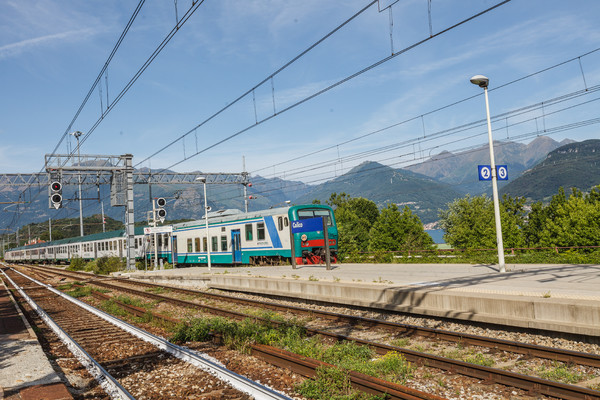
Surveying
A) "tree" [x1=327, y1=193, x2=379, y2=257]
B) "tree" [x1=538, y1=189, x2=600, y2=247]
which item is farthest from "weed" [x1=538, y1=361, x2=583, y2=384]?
"tree" [x1=327, y1=193, x2=379, y2=257]

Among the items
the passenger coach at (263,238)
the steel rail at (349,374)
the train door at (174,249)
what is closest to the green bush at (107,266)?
the train door at (174,249)

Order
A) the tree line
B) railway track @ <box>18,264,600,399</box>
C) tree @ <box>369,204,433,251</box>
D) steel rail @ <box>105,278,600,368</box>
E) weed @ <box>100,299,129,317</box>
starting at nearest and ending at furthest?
railway track @ <box>18,264,600,399</box>, steel rail @ <box>105,278,600,368</box>, weed @ <box>100,299,129,317</box>, the tree line, tree @ <box>369,204,433,251</box>

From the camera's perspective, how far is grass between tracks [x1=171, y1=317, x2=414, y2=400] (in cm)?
630

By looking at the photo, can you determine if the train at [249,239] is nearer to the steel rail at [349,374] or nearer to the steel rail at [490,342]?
the steel rail at [490,342]

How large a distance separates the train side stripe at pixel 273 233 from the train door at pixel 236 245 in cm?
318

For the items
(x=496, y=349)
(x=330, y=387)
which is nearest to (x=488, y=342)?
(x=496, y=349)

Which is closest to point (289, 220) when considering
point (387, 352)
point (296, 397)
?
point (387, 352)

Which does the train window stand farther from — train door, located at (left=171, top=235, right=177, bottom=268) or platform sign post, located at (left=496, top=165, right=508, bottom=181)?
platform sign post, located at (left=496, top=165, right=508, bottom=181)

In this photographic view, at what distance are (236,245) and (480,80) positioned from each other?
56.8ft

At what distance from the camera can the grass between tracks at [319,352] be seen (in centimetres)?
630

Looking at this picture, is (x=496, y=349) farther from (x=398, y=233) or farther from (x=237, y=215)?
(x=398, y=233)

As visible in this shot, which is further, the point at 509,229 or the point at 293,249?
the point at 509,229

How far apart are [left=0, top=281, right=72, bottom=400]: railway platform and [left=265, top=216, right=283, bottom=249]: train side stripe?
14443mm

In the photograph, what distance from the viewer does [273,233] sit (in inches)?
1002
